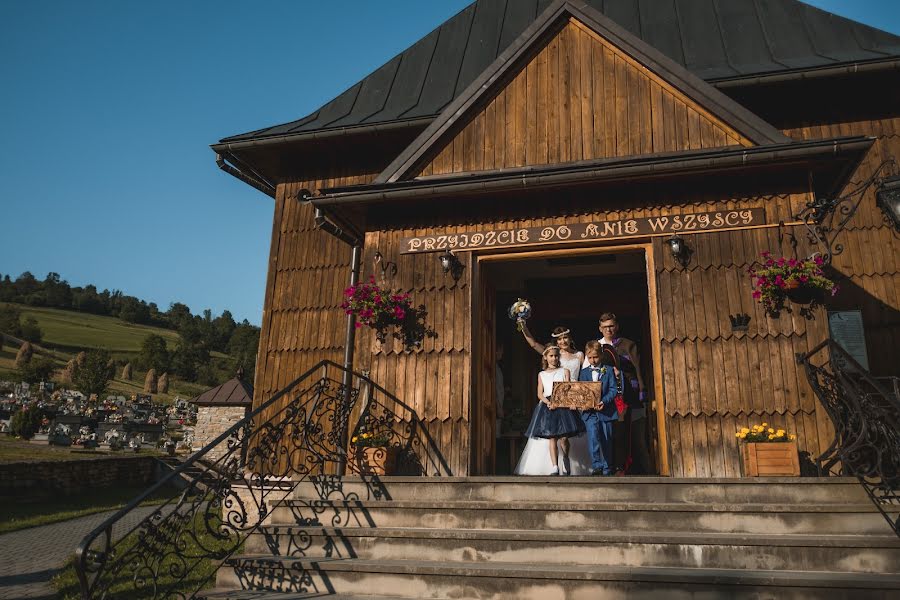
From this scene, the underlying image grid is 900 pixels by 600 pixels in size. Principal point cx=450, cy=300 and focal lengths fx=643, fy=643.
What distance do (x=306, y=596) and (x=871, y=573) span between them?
13.6 ft

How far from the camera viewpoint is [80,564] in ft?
14.0

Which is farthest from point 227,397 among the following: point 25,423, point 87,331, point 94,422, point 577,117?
point 87,331

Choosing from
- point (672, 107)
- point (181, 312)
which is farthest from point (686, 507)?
point (181, 312)

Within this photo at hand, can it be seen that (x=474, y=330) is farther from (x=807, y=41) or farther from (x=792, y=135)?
(x=807, y=41)

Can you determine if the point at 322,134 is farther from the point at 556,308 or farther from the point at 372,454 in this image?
the point at 372,454

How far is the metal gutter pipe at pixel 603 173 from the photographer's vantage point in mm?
7070

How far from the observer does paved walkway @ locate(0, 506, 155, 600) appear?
707 cm

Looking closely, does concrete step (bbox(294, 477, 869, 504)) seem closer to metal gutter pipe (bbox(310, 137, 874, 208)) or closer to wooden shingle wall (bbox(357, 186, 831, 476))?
wooden shingle wall (bbox(357, 186, 831, 476))

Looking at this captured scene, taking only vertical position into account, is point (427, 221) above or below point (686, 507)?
above

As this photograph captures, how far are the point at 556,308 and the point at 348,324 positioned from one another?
3.90 metres

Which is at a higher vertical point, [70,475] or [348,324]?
[348,324]

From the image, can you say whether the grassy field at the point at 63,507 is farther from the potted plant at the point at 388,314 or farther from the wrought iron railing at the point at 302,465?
the potted plant at the point at 388,314

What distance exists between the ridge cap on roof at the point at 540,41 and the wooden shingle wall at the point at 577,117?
134 mm

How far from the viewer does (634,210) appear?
26.1 feet
